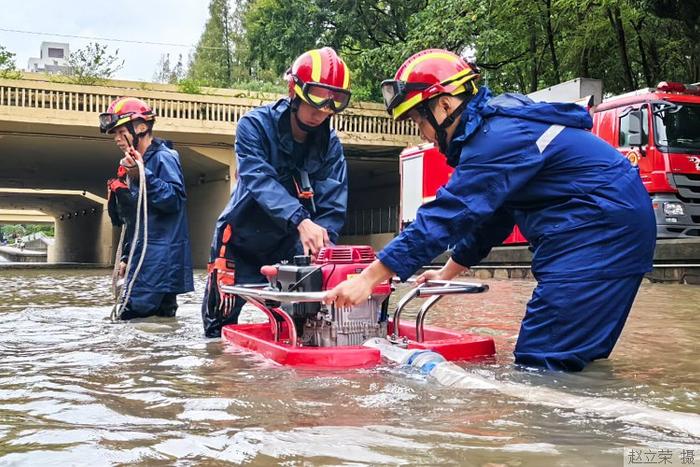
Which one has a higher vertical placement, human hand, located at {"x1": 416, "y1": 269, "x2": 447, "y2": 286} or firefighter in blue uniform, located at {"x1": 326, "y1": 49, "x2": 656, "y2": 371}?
firefighter in blue uniform, located at {"x1": 326, "y1": 49, "x2": 656, "y2": 371}

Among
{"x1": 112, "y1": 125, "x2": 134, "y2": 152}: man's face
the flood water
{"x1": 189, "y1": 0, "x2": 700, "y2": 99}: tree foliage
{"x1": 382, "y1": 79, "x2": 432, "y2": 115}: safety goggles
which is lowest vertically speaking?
the flood water

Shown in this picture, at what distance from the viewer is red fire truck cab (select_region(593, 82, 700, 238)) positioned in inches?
416

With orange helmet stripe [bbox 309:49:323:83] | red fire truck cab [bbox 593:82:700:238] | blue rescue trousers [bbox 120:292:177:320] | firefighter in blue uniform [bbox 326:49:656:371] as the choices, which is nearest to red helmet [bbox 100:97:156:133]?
blue rescue trousers [bbox 120:292:177:320]

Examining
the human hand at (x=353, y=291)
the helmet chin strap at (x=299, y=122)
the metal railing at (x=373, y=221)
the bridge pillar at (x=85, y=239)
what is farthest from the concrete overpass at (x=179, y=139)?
the human hand at (x=353, y=291)

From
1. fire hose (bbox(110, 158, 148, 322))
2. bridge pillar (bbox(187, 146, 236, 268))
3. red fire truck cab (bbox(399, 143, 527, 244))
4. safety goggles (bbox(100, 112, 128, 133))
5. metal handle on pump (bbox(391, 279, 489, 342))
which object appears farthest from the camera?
bridge pillar (bbox(187, 146, 236, 268))

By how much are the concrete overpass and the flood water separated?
14469mm

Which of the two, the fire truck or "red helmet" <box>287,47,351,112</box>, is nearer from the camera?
"red helmet" <box>287,47,351,112</box>

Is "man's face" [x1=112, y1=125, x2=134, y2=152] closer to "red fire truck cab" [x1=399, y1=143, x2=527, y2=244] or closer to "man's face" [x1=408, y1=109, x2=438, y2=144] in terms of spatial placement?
"man's face" [x1=408, y1=109, x2=438, y2=144]

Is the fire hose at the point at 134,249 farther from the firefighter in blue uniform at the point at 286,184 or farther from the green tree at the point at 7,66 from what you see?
the green tree at the point at 7,66

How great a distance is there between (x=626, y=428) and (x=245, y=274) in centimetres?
304

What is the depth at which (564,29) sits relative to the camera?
20.0 m

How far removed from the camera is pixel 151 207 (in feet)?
19.2

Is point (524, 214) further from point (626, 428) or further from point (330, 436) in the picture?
point (330, 436)

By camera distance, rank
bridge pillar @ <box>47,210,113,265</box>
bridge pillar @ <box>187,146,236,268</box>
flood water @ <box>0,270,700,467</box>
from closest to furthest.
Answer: flood water @ <box>0,270,700,467</box> < bridge pillar @ <box>187,146,236,268</box> < bridge pillar @ <box>47,210,113,265</box>
